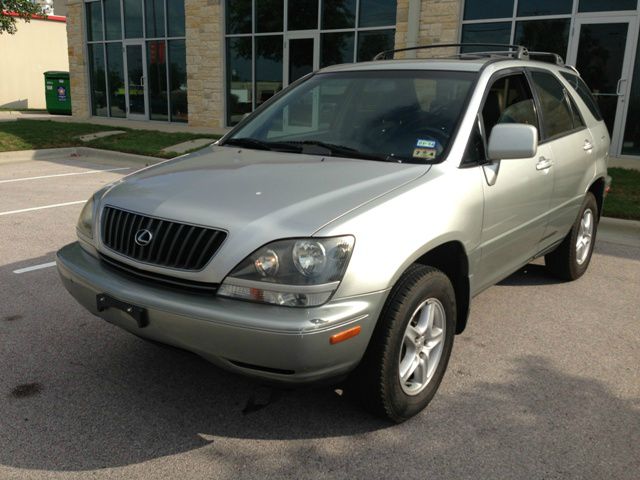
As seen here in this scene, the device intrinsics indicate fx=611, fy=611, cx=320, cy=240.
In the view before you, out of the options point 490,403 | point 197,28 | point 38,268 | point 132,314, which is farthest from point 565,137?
point 197,28

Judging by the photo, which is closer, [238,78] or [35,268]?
[35,268]

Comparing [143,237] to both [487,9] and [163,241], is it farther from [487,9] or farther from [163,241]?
[487,9]

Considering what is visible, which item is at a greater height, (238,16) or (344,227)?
(238,16)

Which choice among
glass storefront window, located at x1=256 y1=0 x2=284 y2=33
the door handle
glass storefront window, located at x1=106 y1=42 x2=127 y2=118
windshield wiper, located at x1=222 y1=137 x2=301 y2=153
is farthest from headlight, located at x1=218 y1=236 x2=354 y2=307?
glass storefront window, located at x1=106 y1=42 x2=127 y2=118

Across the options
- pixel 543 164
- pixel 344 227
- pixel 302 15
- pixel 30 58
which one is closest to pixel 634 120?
pixel 302 15

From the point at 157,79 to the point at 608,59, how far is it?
13085mm

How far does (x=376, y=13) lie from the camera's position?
14195 millimetres

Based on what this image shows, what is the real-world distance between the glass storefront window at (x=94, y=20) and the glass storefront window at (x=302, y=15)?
27.1ft

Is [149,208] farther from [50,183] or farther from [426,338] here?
[50,183]

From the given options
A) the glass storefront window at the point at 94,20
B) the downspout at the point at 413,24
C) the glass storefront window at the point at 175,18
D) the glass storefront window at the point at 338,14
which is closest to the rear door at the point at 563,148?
the downspout at the point at 413,24

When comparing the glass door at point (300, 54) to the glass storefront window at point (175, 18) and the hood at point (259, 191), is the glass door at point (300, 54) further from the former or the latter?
the hood at point (259, 191)

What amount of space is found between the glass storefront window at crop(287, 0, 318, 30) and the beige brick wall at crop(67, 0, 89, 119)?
900cm

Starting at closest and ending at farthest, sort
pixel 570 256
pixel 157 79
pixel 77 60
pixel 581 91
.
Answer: pixel 570 256, pixel 581 91, pixel 157 79, pixel 77 60

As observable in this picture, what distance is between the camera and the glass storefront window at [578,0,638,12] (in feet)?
36.6
